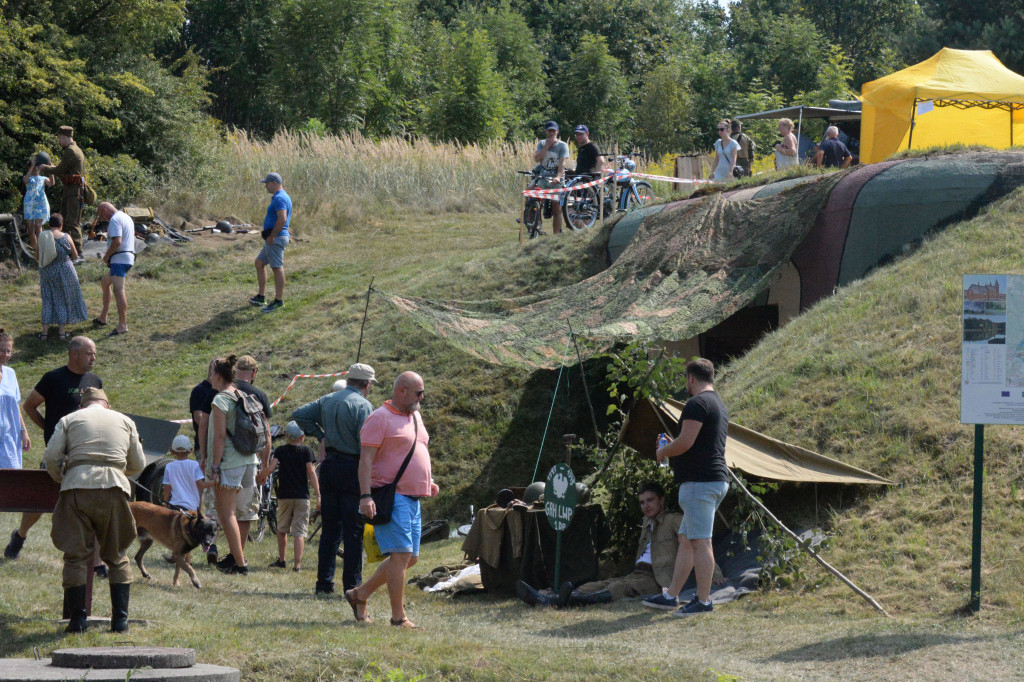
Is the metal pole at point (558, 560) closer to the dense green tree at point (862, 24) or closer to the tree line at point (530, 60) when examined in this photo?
the tree line at point (530, 60)

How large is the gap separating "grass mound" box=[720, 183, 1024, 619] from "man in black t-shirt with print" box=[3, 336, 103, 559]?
209 inches

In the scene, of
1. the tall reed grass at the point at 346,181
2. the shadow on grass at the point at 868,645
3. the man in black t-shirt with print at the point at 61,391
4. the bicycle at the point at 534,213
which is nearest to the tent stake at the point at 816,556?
the shadow on grass at the point at 868,645

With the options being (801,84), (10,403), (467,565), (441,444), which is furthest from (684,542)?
(801,84)

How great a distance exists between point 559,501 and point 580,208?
10.4 meters

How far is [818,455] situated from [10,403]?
5.87 m

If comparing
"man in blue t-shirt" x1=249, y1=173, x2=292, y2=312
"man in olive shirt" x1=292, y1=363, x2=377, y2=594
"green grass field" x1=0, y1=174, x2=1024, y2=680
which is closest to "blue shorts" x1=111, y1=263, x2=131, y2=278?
"green grass field" x1=0, y1=174, x2=1024, y2=680

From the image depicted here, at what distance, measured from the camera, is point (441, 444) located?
543 inches

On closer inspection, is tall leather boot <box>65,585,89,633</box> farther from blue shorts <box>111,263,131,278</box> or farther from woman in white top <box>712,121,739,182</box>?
woman in white top <box>712,121,739,182</box>

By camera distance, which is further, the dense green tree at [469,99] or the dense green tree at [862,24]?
the dense green tree at [862,24]

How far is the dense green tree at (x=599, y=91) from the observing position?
1590 inches

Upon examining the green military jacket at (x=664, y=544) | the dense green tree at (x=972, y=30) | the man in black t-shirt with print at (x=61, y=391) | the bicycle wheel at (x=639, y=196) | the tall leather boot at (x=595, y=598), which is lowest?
the tall leather boot at (x=595, y=598)

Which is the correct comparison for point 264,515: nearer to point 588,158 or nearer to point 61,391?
point 61,391

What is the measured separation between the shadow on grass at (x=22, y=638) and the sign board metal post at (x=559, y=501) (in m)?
3.57

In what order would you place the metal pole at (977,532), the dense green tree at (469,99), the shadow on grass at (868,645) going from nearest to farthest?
1. the shadow on grass at (868,645)
2. the metal pole at (977,532)
3. the dense green tree at (469,99)
